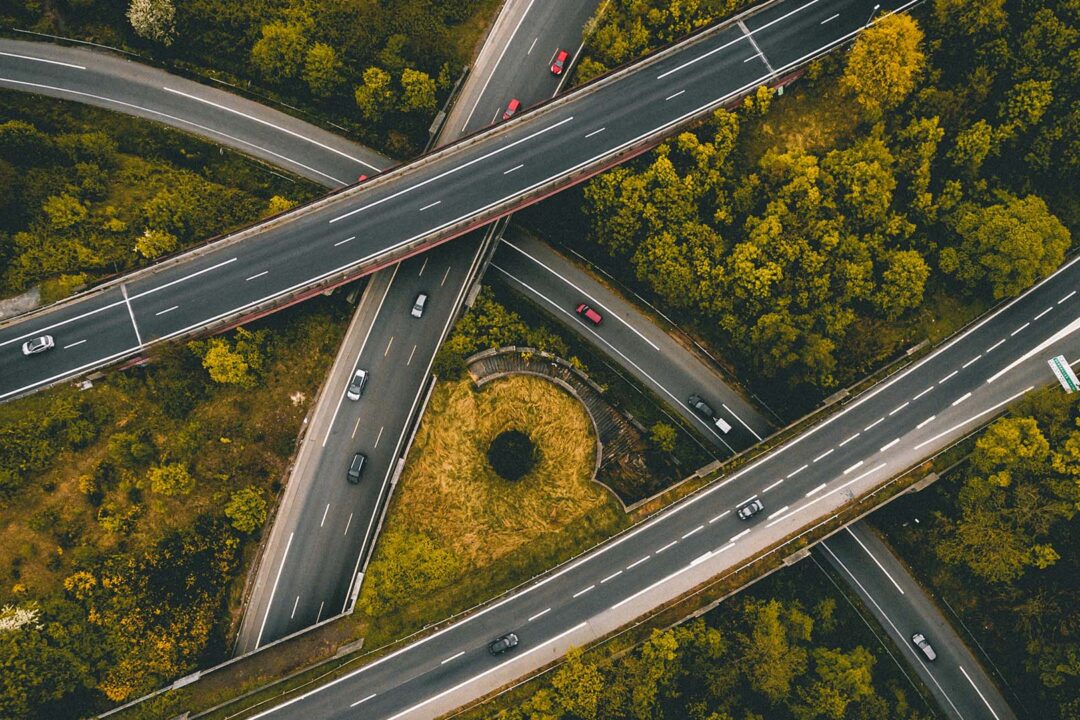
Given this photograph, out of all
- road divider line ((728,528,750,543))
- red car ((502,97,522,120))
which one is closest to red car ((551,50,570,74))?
red car ((502,97,522,120))

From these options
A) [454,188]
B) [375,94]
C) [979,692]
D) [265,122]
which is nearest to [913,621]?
[979,692]

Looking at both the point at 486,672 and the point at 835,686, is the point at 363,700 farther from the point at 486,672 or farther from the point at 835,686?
the point at 835,686

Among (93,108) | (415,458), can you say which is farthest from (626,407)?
(93,108)

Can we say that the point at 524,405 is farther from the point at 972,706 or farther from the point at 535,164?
the point at 972,706

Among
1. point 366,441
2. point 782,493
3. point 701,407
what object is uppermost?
point 366,441

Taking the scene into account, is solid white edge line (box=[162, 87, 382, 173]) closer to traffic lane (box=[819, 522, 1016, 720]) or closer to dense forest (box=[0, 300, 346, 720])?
dense forest (box=[0, 300, 346, 720])

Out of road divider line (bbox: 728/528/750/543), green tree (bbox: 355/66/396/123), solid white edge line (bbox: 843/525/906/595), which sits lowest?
solid white edge line (bbox: 843/525/906/595)

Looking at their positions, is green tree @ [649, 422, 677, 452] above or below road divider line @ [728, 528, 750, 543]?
above
